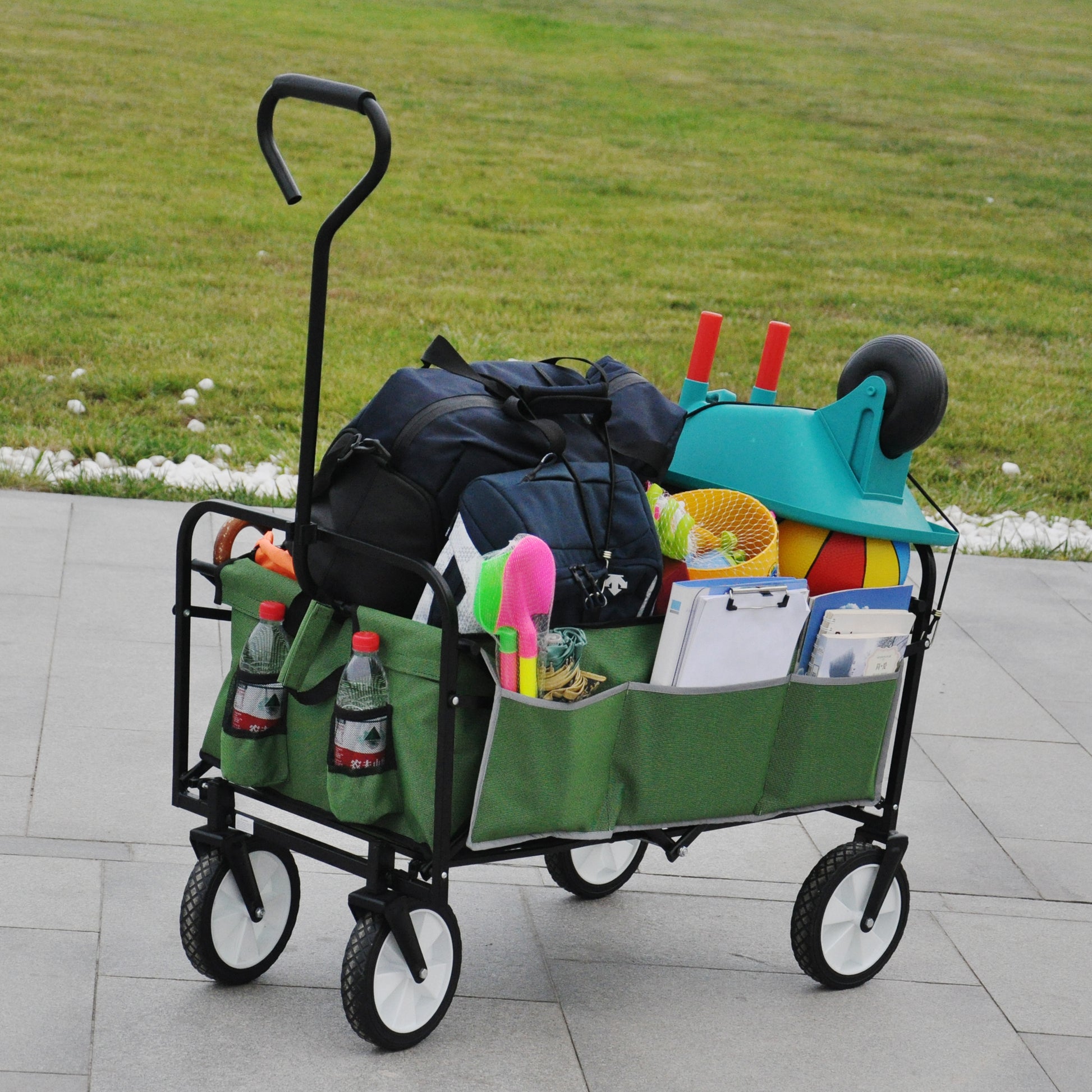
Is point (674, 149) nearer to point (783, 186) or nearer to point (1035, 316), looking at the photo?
point (783, 186)

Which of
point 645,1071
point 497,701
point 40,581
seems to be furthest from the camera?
point 40,581

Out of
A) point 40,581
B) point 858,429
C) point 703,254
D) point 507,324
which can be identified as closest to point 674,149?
point 703,254

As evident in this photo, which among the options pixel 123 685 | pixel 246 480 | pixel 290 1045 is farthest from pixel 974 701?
pixel 246 480

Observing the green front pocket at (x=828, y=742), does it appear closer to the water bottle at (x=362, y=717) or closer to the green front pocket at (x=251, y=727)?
the water bottle at (x=362, y=717)

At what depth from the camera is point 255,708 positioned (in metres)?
2.57

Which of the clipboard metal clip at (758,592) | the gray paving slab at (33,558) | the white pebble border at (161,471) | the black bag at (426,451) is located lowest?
the white pebble border at (161,471)

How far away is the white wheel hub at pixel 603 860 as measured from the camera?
126 inches

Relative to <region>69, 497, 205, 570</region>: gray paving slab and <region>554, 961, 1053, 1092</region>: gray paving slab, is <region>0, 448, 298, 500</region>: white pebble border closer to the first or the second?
<region>69, 497, 205, 570</region>: gray paving slab

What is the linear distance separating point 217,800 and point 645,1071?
0.88m

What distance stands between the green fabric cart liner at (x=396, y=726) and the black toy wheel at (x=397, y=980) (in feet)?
0.54

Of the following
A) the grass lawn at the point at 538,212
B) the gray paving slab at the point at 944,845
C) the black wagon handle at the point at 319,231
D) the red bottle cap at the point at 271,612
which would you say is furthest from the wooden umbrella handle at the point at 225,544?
the grass lawn at the point at 538,212

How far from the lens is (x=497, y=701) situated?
7.73 ft

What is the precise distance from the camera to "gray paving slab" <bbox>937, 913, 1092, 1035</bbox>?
9.64 ft

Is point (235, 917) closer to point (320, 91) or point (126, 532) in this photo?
point (320, 91)
